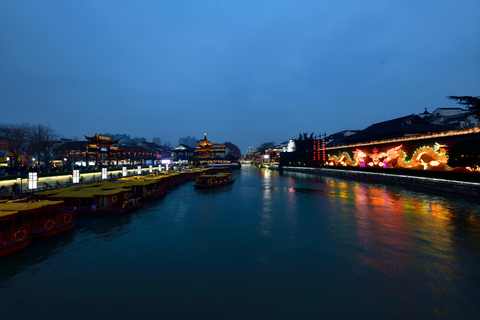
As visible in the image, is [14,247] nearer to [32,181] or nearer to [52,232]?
[52,232]

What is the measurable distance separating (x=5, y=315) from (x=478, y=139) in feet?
138

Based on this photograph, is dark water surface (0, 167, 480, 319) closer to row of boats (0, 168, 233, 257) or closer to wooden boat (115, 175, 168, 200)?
row of boats (0, 168, 233, 257)

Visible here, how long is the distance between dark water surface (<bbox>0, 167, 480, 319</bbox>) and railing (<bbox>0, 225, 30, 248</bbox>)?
2.88ft

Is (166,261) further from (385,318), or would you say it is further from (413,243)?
(413,243)

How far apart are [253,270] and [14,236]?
576 inches

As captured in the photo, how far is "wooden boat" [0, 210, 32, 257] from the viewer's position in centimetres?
1247

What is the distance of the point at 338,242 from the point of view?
14797 mm

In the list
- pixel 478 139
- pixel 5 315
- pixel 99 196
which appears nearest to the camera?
pixel 5 315

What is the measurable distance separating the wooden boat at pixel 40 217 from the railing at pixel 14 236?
0.63 m

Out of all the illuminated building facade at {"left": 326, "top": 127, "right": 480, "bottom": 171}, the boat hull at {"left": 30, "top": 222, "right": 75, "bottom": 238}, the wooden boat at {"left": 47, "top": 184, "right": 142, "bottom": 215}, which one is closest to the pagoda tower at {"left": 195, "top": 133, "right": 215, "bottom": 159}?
the illuminated building facade at {"left": 326, "top": 127, "right": 480, "bottom": 171}

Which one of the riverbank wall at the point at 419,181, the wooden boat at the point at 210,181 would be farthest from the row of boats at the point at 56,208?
the riverbank wall at the point at 419,181

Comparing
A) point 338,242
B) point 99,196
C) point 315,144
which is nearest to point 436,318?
point 338,242

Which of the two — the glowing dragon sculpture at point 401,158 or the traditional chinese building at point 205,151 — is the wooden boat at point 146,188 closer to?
the glowing dragon sculpture at point 401,158

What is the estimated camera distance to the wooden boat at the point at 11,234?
12.5 m
